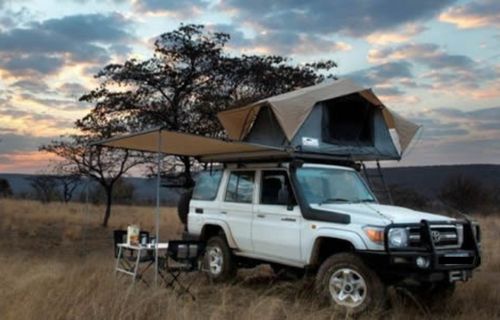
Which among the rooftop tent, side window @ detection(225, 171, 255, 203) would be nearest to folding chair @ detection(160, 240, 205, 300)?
side window @ detection(225, 171, 255, 203)

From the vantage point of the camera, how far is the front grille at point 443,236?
26.0 feet

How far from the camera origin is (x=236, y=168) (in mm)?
10523

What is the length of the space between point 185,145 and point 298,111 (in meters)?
2.06

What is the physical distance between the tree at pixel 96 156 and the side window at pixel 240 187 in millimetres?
10787

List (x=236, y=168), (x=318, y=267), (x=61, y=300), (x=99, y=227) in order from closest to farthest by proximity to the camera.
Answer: (x=61, y=300)
(x=318, y=267)
(x=236, y=168)
(x=99, y=227)

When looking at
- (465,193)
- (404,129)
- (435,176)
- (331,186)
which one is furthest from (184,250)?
(435,176)

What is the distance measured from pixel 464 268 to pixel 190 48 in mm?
12866

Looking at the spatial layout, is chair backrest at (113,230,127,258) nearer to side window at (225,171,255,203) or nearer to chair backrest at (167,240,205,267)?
chair backrest at (167,240,205,267)

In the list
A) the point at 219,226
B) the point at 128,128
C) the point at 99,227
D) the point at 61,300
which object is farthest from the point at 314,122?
the point at 99,227

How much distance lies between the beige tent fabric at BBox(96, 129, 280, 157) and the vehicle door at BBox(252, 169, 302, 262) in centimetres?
52

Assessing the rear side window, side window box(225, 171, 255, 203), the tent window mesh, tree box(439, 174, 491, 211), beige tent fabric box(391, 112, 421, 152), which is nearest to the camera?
side window box(225, 171, 255, 203)

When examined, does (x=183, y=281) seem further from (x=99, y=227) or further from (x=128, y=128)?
(x=99, y=227)

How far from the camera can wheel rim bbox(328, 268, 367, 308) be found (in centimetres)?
795

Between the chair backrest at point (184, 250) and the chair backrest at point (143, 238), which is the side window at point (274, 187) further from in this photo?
the chair backrest at point (143, 238)
